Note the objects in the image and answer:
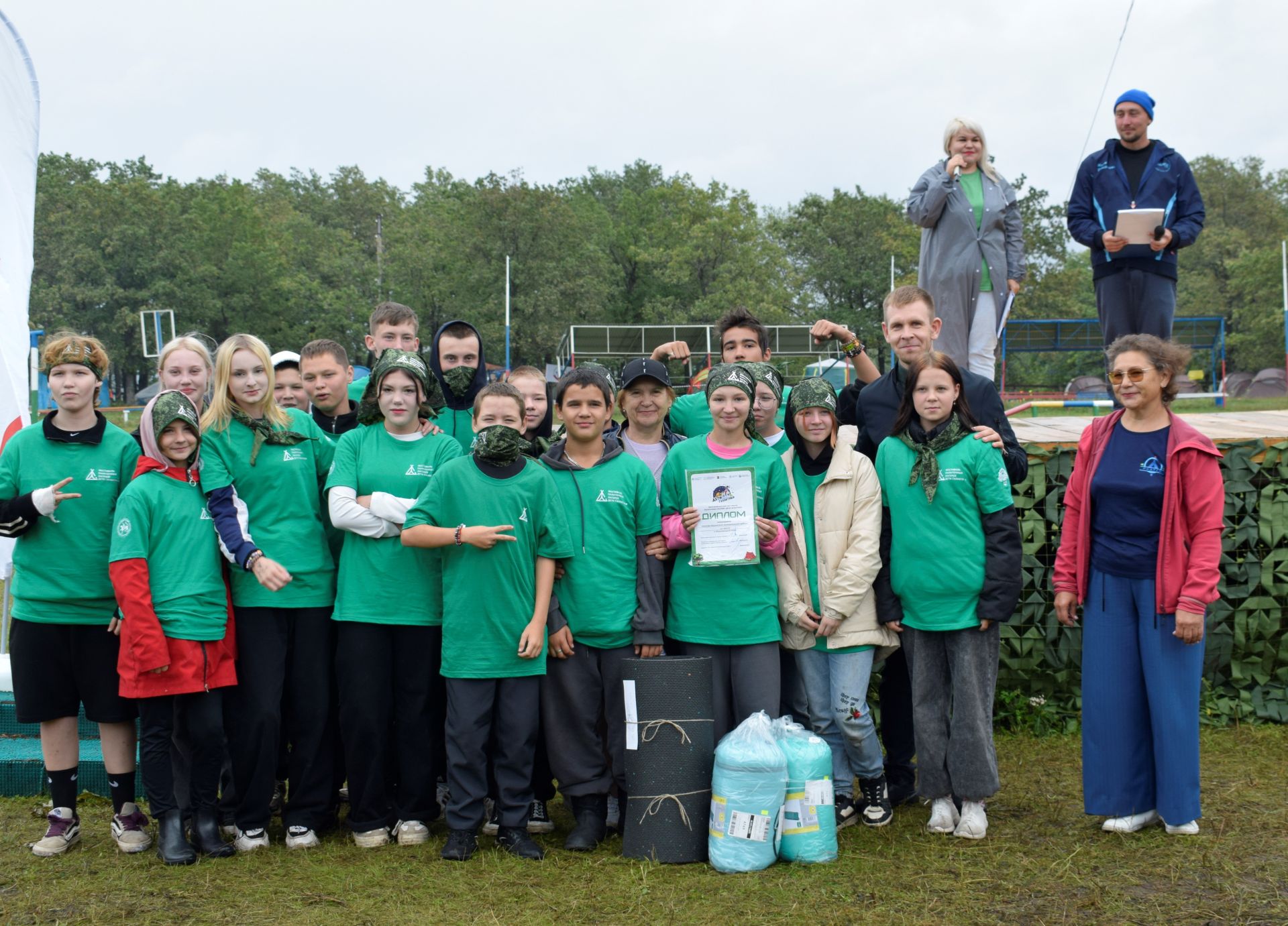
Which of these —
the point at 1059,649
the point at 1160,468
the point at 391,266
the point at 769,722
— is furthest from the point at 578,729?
the point at 391,266

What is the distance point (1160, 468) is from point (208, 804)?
4.17m

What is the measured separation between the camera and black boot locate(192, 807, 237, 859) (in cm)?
434

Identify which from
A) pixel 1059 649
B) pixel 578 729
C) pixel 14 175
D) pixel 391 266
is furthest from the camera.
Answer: pixel 391 266

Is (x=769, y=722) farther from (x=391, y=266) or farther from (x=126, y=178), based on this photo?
(x=126, y=178)

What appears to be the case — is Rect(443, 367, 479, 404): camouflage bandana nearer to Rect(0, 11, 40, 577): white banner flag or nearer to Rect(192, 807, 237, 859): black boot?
Rect(192, 807, 237, 859): black boot

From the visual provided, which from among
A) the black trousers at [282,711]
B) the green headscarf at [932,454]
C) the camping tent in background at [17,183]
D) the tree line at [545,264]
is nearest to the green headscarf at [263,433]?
the black trousers at [282,711]

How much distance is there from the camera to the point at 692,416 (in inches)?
208

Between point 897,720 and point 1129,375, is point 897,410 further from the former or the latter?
point 897,720

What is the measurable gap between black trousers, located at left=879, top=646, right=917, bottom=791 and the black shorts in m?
3.32

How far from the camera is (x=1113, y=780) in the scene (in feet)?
14.9

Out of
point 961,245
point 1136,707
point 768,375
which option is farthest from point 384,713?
point 961,245

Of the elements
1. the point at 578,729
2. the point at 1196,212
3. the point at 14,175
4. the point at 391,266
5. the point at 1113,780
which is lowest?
the point at 1113,780

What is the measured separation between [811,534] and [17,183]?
5644mm

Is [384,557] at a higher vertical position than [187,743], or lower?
higher
